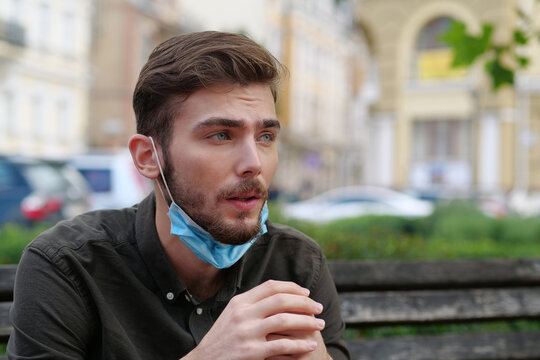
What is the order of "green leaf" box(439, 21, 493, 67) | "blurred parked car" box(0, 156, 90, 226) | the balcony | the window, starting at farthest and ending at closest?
the window
the balcony
"blurred parked car" box(0, 156, 90, 226)
"green leaf" box(439, 21, 493, 67)

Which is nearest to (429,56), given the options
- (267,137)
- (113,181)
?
(113,181)

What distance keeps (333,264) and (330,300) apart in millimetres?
629

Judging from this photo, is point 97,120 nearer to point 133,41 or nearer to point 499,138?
point 133,41

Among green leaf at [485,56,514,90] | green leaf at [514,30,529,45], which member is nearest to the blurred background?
green leaf at [485,56,514,90]

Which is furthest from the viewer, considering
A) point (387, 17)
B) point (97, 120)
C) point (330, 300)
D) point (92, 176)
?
point (97, 120)

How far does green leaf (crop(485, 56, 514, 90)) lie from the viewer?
464cm

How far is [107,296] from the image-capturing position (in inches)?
82.3

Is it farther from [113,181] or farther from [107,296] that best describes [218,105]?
[113,181]

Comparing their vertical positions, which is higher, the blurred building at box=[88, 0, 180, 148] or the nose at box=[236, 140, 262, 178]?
the blurred building at box=[88, 0, 180, 148]

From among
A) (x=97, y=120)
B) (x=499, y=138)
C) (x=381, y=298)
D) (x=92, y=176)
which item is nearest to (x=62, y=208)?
(x=92, y=176)

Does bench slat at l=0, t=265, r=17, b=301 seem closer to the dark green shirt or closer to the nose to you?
the dark green shirt

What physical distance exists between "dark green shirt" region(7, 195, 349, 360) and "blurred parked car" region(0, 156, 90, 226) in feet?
33.3

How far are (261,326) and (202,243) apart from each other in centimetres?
36

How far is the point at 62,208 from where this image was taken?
12.4 meters
